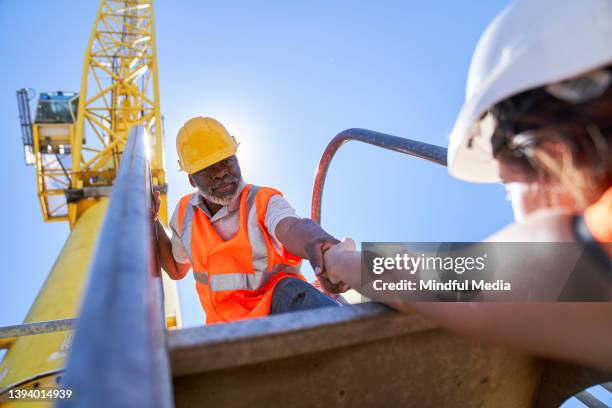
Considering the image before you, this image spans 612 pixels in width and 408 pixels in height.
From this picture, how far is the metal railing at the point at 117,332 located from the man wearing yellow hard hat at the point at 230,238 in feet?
4.37

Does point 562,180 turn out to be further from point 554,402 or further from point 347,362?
point 554,402

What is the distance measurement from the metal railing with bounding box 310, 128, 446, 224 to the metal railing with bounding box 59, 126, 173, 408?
2.07 meters

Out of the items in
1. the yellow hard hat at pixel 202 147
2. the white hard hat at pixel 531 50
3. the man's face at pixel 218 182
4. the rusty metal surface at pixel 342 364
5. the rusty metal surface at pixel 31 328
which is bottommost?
the rusty metal surface at pixel 31 328

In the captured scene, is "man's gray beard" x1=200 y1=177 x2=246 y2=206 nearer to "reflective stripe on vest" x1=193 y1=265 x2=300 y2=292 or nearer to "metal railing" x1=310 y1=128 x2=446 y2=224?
"reflective stripe on vest" x1=193 y1=265 x2=300 y2=292

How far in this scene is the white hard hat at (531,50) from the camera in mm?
744

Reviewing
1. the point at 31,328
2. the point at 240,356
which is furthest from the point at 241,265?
the point at 240,356

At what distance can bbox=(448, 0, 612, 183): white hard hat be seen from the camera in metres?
0.74

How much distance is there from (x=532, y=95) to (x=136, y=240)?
2.65 ft

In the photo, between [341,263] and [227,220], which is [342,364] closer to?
[341,263]

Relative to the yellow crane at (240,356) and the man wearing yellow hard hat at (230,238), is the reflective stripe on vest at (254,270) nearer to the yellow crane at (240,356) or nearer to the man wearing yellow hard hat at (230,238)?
the man wearing yellow hard hat at (230,238)

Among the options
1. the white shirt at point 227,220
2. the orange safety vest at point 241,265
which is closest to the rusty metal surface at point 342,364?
the orange safety vest at point 241,265

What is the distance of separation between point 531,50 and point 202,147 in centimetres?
208

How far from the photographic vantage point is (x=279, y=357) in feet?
3.17

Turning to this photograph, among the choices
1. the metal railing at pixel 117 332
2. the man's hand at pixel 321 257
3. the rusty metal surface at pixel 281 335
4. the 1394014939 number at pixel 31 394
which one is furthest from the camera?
the 1394014939 number at pixel 31 394
